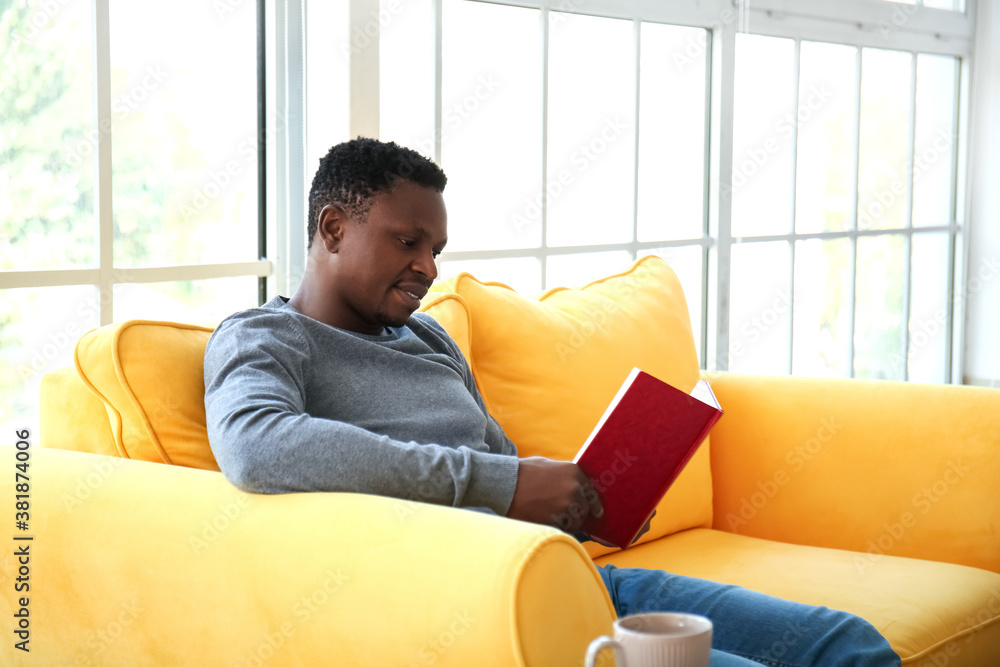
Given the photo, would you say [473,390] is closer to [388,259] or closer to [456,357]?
[456,357]

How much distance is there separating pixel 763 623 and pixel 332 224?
730mm

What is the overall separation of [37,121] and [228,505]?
84cm

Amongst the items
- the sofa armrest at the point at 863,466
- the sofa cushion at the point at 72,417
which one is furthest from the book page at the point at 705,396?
the sofa cushion at the point at 72,417

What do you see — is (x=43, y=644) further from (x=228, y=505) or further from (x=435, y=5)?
(x=435, y=5)

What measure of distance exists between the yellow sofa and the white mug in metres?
0.07

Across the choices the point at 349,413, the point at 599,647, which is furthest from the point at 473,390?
the point at 599,647

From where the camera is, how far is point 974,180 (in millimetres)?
3373

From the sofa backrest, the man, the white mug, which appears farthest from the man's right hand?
the sofa backrest

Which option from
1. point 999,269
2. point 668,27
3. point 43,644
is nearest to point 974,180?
point 999,269

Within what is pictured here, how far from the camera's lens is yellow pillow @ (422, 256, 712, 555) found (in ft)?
5.09

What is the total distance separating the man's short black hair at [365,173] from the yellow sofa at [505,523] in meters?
0.25

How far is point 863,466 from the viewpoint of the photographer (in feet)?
5.40

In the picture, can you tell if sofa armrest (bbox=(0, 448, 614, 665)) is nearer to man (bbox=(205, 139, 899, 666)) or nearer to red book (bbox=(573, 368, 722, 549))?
man (bbox=(205, 139, 899, 666))

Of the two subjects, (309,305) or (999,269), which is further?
(999,269)
